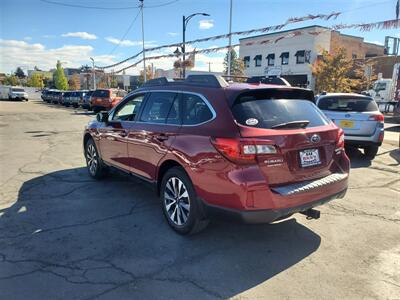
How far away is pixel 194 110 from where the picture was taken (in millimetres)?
4062

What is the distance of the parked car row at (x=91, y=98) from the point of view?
79.6 ft

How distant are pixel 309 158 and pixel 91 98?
2379cm

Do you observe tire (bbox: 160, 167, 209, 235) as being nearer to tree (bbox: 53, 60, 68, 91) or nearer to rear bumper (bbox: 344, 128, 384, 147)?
rear bumper (bbox: 344, 128, 384, 147)

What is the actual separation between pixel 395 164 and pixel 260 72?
4233 centimetres

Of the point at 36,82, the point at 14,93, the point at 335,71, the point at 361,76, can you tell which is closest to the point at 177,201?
the point at 335,71

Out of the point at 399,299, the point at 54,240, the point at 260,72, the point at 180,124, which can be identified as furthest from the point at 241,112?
the point at 260,72

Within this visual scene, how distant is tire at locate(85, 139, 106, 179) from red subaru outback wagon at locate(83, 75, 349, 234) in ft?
6.16

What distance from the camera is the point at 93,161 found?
21.9 feet

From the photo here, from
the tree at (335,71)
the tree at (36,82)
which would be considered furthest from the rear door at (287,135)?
the tree at (36,82)

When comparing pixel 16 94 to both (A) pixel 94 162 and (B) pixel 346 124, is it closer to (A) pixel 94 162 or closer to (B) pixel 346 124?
(A) pixel 94 162

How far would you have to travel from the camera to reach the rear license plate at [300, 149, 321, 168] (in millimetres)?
3691

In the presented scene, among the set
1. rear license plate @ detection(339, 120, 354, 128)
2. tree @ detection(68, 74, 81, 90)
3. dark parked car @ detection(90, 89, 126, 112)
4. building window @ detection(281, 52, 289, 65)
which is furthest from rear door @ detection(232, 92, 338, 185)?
tree @ detection(68, 74, 81, 90)

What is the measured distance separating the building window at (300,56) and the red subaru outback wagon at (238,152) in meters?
41.8

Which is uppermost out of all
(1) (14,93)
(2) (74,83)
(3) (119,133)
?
(2) (74,83)
